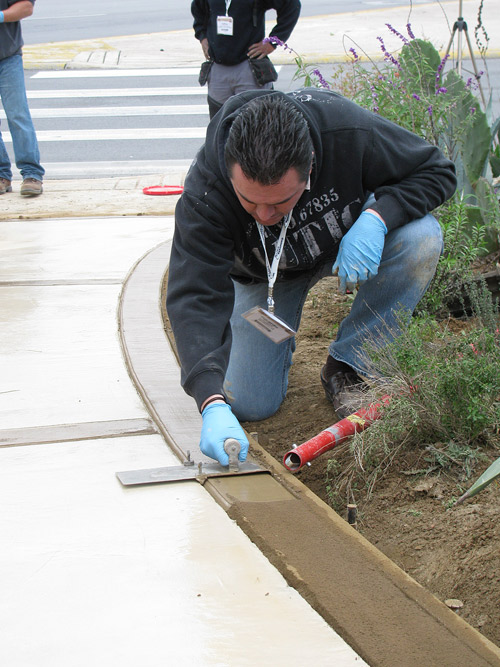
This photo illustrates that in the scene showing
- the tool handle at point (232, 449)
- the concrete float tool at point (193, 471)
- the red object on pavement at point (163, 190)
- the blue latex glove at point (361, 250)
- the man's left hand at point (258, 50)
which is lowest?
the red object on pavement at point (163, 190)

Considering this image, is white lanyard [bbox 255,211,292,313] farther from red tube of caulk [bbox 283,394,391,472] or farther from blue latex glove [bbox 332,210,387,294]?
red tube of caulk [bbox 283,394,391,472]

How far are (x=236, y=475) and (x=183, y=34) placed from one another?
623 inches

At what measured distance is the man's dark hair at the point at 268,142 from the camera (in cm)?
219

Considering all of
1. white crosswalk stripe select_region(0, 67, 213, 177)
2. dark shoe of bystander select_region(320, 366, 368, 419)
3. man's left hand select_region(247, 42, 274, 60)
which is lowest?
white crosswalk stripe select_region(0, 67, 213, 177)

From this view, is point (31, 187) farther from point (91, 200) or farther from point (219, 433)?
point (219, 433)

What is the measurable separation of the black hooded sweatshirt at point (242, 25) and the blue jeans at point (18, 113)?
143cm

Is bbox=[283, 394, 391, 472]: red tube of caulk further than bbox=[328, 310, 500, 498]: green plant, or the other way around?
bbox=[283, 394, 391, 472]: red tube of caulk

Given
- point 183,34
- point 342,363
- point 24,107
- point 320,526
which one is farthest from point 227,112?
point 183,34

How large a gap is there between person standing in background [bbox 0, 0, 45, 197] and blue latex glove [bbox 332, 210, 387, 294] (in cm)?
377

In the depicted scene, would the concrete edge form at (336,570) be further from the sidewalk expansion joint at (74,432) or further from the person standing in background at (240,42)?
the person standing in background at (240,42)

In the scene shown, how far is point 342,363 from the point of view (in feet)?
9.83

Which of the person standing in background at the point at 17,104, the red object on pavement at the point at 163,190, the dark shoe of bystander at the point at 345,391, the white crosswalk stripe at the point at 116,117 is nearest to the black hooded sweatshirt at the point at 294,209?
the dark shoe of bystander at the point at 345,391

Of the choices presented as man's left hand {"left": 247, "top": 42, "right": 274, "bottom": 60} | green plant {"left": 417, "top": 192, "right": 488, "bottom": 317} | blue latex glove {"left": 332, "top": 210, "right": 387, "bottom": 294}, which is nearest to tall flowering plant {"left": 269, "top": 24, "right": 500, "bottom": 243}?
green plant {"left": 417, "top": 192, "right": 488, "bottom": 317}

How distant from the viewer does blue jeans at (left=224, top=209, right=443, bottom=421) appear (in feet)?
9.32
